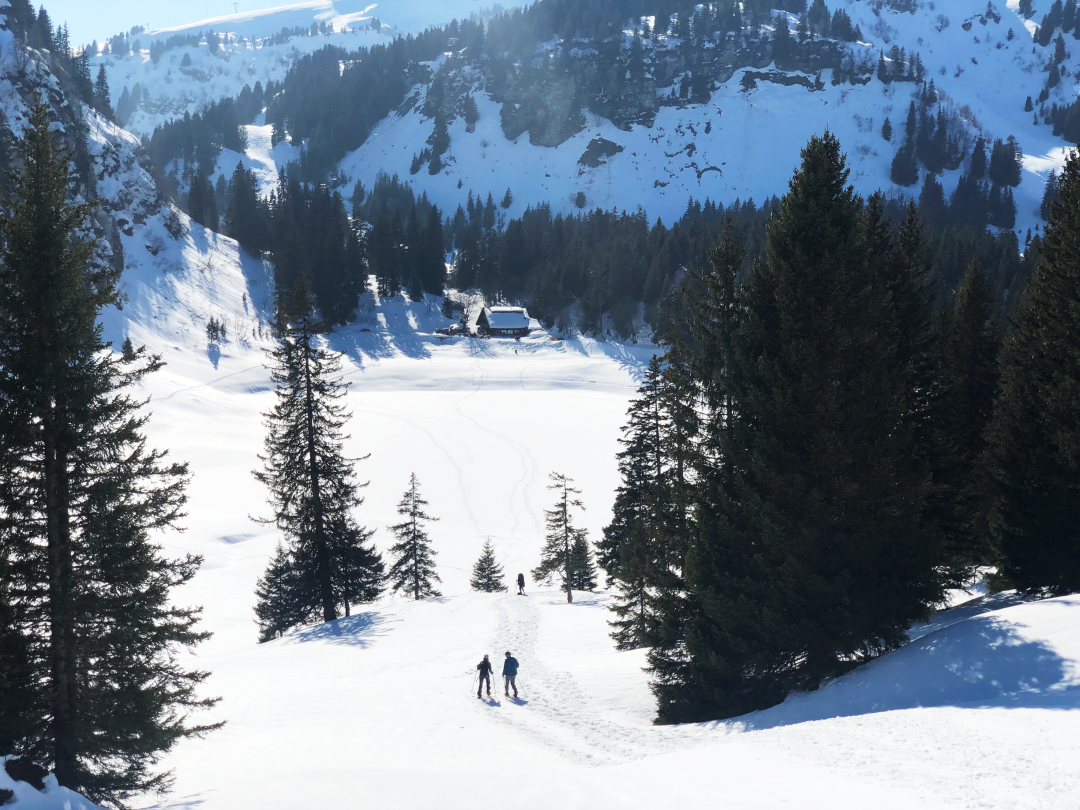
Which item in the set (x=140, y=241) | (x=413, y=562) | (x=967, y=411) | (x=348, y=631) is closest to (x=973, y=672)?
(x=967, y=411)

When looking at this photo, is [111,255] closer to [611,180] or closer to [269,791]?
[269,791]

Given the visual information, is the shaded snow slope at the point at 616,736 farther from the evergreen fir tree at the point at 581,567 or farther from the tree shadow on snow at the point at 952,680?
the evergreen fir tree at the point at 581,567

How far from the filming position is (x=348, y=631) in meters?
25.3

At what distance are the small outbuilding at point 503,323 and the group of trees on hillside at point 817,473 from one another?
277 feet

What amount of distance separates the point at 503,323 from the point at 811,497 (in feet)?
292

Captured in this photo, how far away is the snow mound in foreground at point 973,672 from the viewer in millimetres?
10602

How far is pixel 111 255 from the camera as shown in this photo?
276ft

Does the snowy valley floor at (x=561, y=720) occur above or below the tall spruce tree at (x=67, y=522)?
below

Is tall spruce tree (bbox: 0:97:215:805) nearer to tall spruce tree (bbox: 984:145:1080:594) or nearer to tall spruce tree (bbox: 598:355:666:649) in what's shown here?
tall spruce tree (bbox: 598:355:666:649)

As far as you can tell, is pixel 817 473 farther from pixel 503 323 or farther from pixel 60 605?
pixel 503 323

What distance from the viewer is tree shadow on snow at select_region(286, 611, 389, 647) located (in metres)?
23.9

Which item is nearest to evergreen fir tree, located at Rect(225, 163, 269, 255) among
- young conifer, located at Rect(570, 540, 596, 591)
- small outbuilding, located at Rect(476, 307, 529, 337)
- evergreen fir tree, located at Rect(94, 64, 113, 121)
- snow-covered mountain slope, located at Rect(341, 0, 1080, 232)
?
evergreen fir tree, located at Rect(94, 64, 113, 121)

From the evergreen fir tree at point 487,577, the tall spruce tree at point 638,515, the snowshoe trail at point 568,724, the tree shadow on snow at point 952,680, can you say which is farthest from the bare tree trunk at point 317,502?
the tree shadow on snow at point 952,680

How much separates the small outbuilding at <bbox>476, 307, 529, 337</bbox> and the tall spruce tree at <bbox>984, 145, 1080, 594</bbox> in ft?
280
